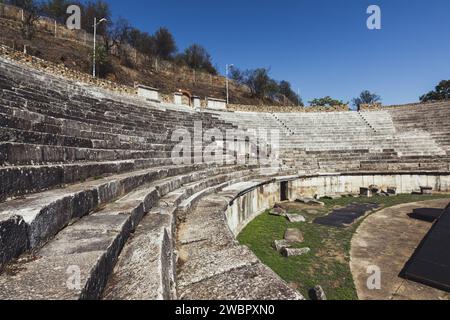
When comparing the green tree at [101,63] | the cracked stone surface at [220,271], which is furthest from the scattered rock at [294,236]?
the green tree at [101,63]

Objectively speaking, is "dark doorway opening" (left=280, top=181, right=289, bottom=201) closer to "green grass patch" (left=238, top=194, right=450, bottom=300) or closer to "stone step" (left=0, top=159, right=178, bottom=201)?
"green grass patch" (left=238, top=194, right=450, bottom=300)

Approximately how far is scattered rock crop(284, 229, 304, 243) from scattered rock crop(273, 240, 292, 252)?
0.76 ft

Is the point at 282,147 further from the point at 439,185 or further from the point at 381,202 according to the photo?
the point at 439,185

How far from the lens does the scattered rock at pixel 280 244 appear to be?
5.51 metres

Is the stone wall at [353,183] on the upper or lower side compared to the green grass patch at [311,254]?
upper

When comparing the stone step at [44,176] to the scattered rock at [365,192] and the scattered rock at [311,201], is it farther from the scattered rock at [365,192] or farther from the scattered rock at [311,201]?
the scattered rock at [365,192]

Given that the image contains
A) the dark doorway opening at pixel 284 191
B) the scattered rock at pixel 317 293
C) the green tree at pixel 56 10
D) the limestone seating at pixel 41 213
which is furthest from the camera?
the green tree at pixel 56 10

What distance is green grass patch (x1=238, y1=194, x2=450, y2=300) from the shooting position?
13.7ft

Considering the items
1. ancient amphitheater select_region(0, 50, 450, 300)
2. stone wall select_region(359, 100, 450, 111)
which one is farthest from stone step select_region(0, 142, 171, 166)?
stone wall select_region(359, 100, 450, 111)

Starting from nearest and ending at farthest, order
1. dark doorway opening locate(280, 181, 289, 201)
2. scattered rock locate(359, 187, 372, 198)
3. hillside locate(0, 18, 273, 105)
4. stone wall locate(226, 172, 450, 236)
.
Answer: dark doorway opening locate(280, 181, 289, 201)
stone wall locate(226, 172, 450, 236)
scattered rock locate(359, 187, 372, 198)
hillside locate(0, 18, 273, 105)

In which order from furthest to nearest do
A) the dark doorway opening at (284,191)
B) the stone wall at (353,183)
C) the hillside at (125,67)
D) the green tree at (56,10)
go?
the green tree at (56,10) < the hillside at (125,67) < the stone wall at (353,183) < the dark doorway opening at (284,191)

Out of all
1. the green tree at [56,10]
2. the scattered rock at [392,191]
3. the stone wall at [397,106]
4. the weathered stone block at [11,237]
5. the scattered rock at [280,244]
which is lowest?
the scattered rock at [280,244]

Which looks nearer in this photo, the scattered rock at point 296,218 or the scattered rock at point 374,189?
the scattered rock at point 296,218

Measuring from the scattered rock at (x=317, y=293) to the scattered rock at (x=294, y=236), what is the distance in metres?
2.21
